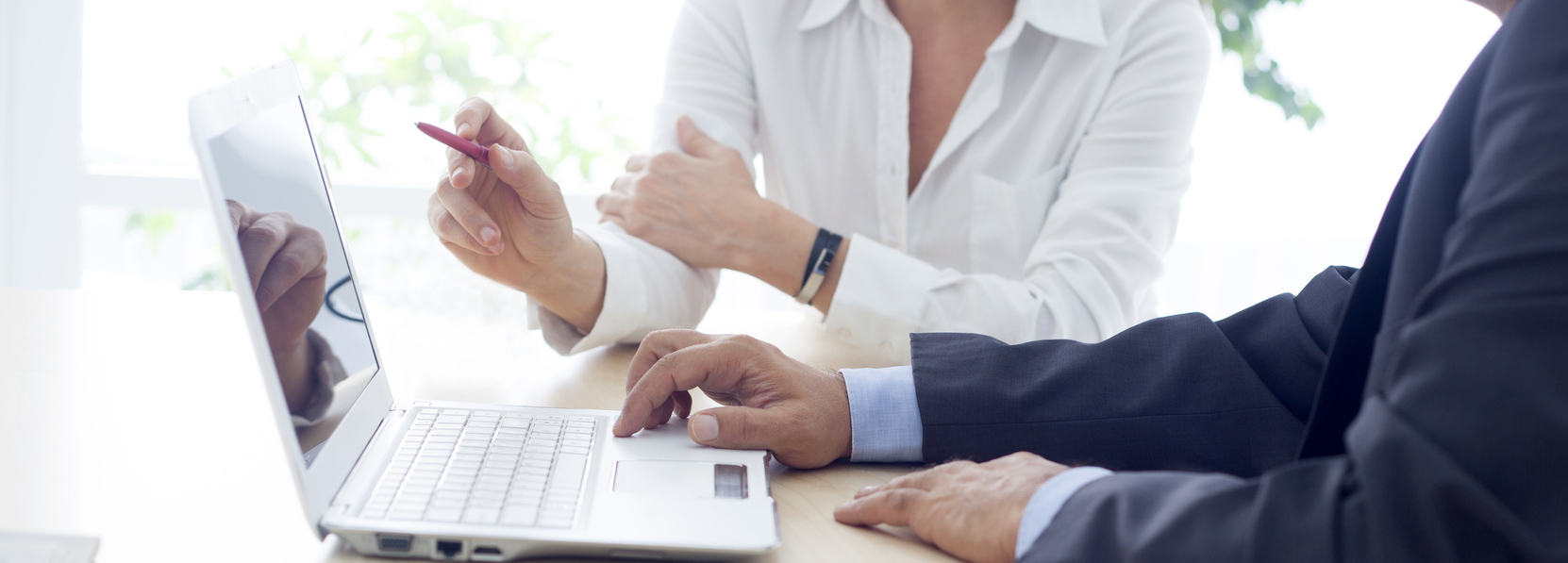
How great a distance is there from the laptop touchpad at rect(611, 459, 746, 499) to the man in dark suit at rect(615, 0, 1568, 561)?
38 millimetres

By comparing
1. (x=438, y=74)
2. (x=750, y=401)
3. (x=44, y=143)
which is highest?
(x=750, y=401)

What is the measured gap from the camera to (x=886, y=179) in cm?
142

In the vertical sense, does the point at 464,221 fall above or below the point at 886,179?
above

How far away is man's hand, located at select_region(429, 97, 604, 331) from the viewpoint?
0.89m

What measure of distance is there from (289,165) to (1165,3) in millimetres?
1118

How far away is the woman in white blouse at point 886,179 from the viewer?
42.8 inches

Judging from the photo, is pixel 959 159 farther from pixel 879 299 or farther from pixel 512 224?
pixel 512 224

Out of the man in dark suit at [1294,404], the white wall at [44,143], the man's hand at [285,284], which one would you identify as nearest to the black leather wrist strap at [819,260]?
the man in dark suit at [1294,404]

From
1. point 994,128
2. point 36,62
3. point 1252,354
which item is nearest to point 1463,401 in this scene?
point 1252,354

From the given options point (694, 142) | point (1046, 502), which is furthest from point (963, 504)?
point (694, 142)

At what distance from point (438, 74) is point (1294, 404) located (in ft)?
8.00

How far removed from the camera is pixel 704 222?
119 cm

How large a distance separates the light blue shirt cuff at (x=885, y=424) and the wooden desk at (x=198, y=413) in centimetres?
1

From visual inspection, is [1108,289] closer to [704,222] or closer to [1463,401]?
[704,222]
